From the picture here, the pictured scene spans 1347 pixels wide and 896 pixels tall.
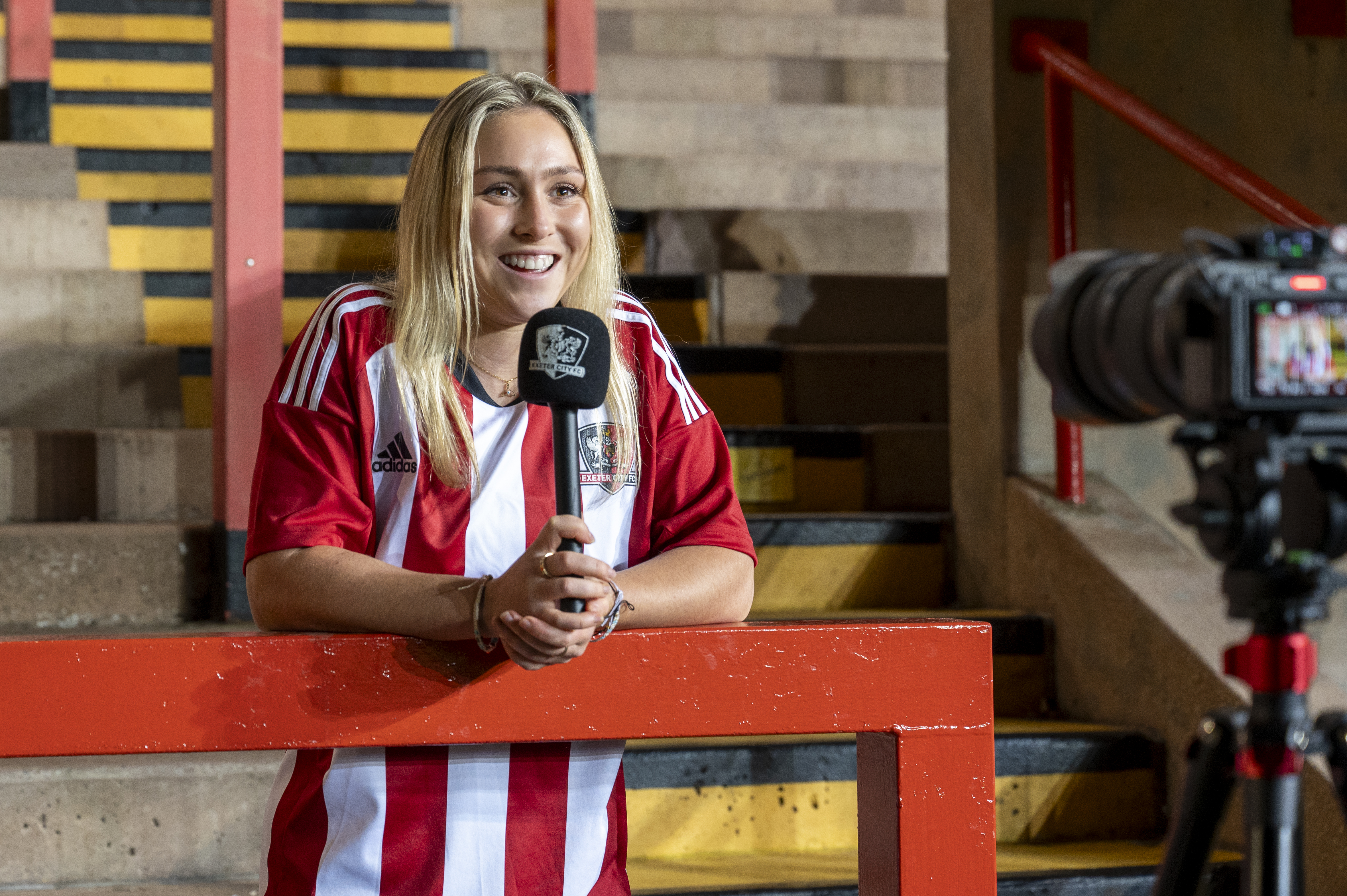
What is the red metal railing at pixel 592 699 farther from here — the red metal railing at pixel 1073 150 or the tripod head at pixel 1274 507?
the red metal railing at pixel 1073 150

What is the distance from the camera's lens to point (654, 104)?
5.18 metres

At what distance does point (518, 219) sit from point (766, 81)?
419 centimetres

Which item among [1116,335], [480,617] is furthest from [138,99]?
[1116,335]

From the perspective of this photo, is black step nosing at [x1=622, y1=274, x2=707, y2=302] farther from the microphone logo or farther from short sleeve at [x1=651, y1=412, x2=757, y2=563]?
the microphone logo

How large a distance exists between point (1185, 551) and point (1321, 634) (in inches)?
20.0

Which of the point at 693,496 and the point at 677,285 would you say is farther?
the point at 677,285

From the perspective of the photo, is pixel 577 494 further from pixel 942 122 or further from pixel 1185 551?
pixel 942 122

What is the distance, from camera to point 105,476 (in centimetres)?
325

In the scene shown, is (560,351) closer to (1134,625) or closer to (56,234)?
(1134,625)

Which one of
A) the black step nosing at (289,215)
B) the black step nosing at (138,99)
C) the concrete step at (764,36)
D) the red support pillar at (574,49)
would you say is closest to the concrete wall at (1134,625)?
the red support pillar at (574,49)

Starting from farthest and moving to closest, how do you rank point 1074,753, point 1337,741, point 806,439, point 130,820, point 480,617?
point 806,439 < point 1074,753 < point 130,820 < point 480,617 < point 1337,741

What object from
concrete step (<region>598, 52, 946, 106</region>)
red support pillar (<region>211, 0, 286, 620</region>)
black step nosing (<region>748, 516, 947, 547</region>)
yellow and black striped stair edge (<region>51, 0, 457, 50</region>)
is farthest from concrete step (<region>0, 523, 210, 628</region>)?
concrete step (<region>598, 52, 946, 106</region>)

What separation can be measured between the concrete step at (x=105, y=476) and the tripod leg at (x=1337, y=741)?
2794 mm

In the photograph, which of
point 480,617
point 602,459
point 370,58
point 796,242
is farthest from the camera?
point 370,58
